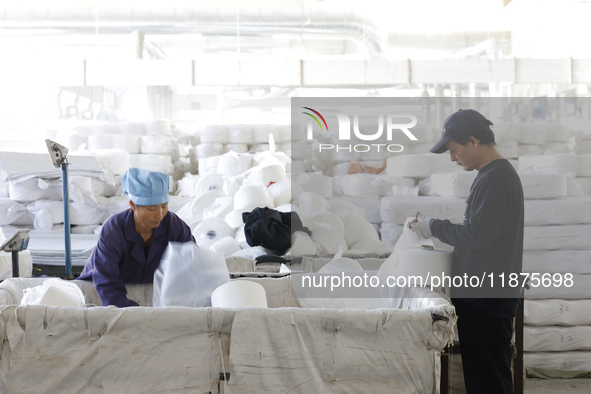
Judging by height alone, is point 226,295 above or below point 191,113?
below

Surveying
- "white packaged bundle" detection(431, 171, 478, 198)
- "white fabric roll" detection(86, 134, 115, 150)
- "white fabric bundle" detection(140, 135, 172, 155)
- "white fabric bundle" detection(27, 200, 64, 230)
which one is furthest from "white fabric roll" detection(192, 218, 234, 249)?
"white fabric roll" detection(86, 134, 115, 150)

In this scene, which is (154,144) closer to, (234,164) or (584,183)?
(234,164)

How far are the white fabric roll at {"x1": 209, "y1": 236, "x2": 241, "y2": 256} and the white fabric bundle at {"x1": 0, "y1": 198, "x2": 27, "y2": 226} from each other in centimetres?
193

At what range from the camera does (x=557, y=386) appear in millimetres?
3201

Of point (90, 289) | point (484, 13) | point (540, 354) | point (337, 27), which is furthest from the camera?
point (337, 27)

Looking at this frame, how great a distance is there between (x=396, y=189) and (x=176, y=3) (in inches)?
202

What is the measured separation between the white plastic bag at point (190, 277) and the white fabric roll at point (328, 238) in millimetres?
593

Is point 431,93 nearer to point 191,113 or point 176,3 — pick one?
point 176,3

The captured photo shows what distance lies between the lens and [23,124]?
922 centimetres

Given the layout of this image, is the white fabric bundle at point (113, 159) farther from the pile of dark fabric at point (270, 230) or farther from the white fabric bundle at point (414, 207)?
the white fabric bundle at point (414, 207)

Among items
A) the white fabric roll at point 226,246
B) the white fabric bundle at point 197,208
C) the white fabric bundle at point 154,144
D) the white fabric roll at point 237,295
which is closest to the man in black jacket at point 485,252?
the white fabric roll at point 237,295

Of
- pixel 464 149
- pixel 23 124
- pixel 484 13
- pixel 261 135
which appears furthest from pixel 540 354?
pixel 23 124

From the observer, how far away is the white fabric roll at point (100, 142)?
20.7 ft

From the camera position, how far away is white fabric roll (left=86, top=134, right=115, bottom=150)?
630 cm
